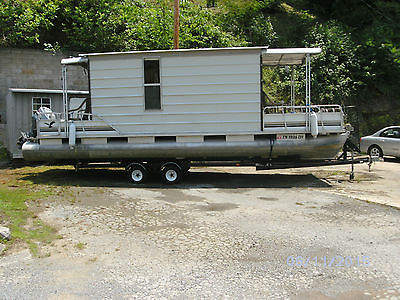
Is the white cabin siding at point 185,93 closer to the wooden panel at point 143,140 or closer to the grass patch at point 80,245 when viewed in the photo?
the wooden panel at point 143,140

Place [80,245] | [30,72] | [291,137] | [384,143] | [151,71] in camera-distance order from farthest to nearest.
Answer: [30,72], [384,143], [151,71], [291,137], [80,245]

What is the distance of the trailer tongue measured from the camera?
1073 centimetres

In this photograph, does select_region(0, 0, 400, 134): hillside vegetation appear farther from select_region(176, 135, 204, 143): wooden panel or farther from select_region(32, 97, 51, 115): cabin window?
select_region(176, 135, 204, 143): wooden panel

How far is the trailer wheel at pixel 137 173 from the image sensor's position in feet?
36.7

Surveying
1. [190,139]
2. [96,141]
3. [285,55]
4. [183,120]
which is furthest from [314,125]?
[96,141]

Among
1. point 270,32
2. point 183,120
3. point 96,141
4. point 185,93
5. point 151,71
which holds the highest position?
point 270,32

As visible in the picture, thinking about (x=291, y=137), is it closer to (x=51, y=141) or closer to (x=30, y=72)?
(x=51, y=141)

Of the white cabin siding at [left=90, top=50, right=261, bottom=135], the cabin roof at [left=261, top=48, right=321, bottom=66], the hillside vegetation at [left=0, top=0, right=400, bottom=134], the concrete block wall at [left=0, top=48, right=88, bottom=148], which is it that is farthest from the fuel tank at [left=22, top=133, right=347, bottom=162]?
the hillside vegetation at [left=0, top=0, right=400, bottom=134]

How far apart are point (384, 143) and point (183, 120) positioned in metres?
9.05

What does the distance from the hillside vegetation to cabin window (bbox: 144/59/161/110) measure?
7095 mm

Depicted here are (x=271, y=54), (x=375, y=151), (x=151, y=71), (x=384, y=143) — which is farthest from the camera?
(x=375, y=151)

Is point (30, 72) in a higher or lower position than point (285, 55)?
higher

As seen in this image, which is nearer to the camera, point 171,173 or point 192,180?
point 171,173

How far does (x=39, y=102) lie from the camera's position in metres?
14.7
